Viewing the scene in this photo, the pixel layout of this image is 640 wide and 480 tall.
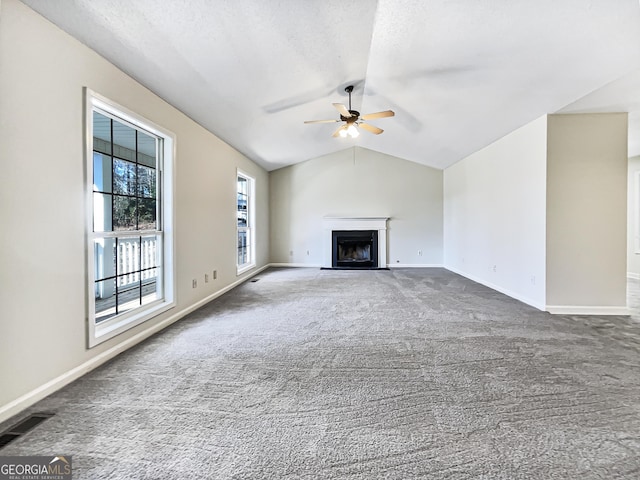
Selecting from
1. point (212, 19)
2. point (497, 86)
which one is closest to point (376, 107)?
point (497, 86)

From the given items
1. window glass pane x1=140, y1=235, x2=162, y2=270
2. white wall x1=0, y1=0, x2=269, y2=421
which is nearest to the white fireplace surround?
window glass pane x1=140, y1=235, x2=162, y2=270

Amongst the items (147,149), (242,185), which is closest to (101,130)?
(147,149)

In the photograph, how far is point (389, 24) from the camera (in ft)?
9.16

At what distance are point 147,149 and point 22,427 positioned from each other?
9.78 ft

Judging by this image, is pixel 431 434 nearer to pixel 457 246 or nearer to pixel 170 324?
pixel 170 324

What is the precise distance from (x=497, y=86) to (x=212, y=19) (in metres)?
3.12

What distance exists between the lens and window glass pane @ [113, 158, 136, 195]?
308 cm

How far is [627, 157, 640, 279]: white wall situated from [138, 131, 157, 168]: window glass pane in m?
8.73

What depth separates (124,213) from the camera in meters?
3.10

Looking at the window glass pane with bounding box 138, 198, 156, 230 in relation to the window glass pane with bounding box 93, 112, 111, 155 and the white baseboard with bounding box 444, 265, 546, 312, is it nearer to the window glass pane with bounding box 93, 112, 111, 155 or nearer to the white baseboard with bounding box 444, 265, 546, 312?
the window glass pane with bounding box 93, 112, 111, 155

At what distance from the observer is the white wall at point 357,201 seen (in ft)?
26.7

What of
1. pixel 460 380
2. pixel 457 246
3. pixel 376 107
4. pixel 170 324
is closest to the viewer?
pixel 460 380

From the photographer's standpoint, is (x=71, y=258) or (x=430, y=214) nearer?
(x=71, y=258)

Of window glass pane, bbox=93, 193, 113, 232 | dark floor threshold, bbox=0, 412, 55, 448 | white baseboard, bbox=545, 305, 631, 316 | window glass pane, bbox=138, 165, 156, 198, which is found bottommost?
dark floor threshold, bbox=0, 412, 55, 448
